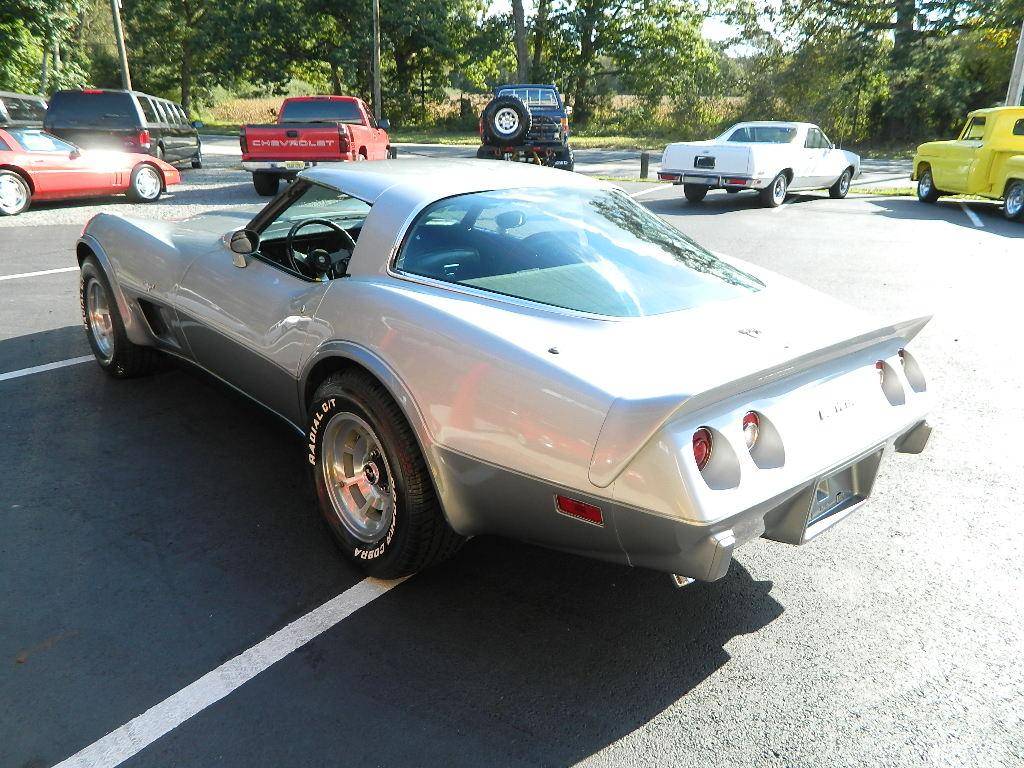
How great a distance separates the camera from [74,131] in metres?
14.3

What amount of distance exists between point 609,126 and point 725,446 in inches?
1461

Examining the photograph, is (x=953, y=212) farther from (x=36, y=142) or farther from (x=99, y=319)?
(x=36, y=142)

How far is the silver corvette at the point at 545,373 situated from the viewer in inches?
89.2

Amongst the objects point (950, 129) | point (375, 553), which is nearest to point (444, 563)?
point (375, 553)

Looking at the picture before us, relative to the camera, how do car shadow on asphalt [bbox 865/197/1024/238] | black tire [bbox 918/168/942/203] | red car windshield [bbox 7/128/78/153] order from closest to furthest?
red car windshield [bbox 7/128/78/153] < car shadow on asphalt [bbox 865/197/1024/238] < black tire [bbox 918/168/942/203]

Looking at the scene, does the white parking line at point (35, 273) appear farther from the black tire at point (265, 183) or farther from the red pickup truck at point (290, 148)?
the black tire at point (265, 183)

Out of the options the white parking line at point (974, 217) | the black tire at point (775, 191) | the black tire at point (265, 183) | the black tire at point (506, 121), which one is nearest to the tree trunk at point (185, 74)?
the black tire at point (506, 121)

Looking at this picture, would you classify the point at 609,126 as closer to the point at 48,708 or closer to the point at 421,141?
the point at 421,141

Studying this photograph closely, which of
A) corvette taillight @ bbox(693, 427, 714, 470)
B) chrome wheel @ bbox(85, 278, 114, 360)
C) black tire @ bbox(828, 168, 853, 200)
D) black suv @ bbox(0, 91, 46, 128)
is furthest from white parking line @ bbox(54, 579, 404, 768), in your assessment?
black suv @ bbox(0, 91, 46, 128)

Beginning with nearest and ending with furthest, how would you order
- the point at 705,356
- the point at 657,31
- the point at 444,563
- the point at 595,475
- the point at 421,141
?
the point at 595,475, the point at 705,356, the point at 444,563, the point at 421,141, the point at 657,31

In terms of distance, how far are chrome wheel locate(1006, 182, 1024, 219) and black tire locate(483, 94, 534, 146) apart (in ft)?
30.8

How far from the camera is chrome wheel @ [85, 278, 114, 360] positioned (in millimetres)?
4961

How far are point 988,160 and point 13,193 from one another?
589 inches

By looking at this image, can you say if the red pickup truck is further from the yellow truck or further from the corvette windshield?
the corvette windshield
